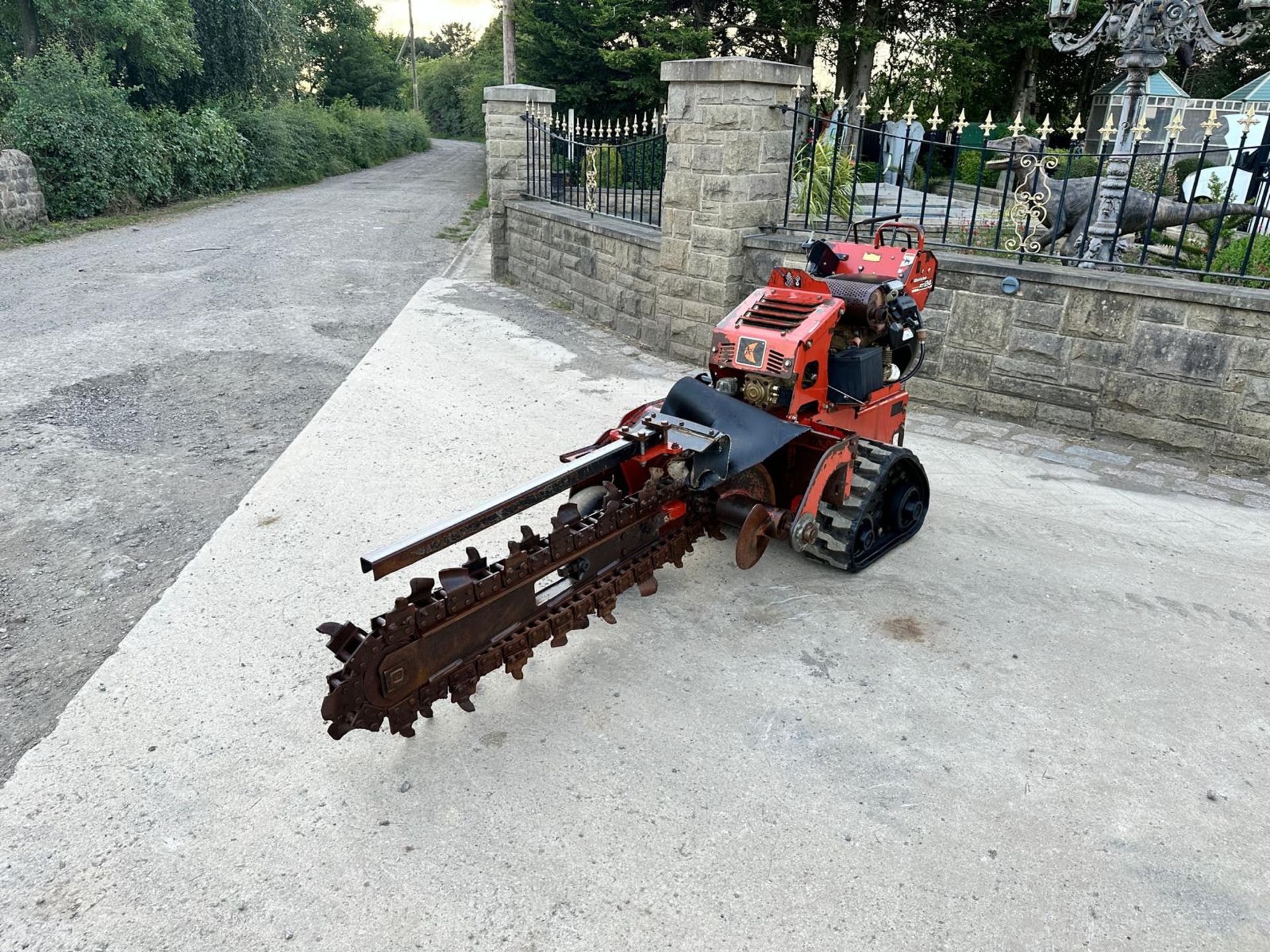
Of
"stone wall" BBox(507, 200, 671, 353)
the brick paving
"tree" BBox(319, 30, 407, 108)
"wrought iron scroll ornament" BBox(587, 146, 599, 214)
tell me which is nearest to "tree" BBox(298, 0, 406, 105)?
"tree" BBox(319, 30, 407, 108)

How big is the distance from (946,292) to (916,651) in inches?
148

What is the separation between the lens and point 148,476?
5.48 m

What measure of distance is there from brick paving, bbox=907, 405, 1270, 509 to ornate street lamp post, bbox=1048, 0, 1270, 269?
1467 mm

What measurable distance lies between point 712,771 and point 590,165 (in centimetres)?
842

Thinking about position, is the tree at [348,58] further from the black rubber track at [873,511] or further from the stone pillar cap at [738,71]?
the black rubber track at [873,511]

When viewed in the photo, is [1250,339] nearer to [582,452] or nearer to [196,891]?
[582,452]

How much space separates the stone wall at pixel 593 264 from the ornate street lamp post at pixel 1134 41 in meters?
3.83

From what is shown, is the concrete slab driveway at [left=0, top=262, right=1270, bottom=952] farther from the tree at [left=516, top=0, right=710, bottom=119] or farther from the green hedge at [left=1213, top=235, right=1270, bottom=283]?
the tree at [left=516, top=0, right=710, bottom=119]

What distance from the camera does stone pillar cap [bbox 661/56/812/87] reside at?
6.84 meters

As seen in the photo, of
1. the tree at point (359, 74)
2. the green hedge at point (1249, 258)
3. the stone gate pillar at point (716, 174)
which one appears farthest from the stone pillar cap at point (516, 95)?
the tree at point (359, 74)

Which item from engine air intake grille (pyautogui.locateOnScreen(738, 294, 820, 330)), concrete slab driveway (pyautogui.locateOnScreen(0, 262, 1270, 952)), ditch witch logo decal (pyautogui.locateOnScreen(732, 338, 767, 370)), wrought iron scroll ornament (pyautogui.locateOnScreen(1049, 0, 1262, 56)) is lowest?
concrete slab driveway (pyautogui.locateOnScreen(0, 262, 1270, 952))

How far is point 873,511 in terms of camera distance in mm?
4367

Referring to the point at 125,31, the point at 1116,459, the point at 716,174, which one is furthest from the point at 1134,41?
the point at 125,31

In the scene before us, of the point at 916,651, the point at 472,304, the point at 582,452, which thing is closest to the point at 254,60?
the point at 472,304
